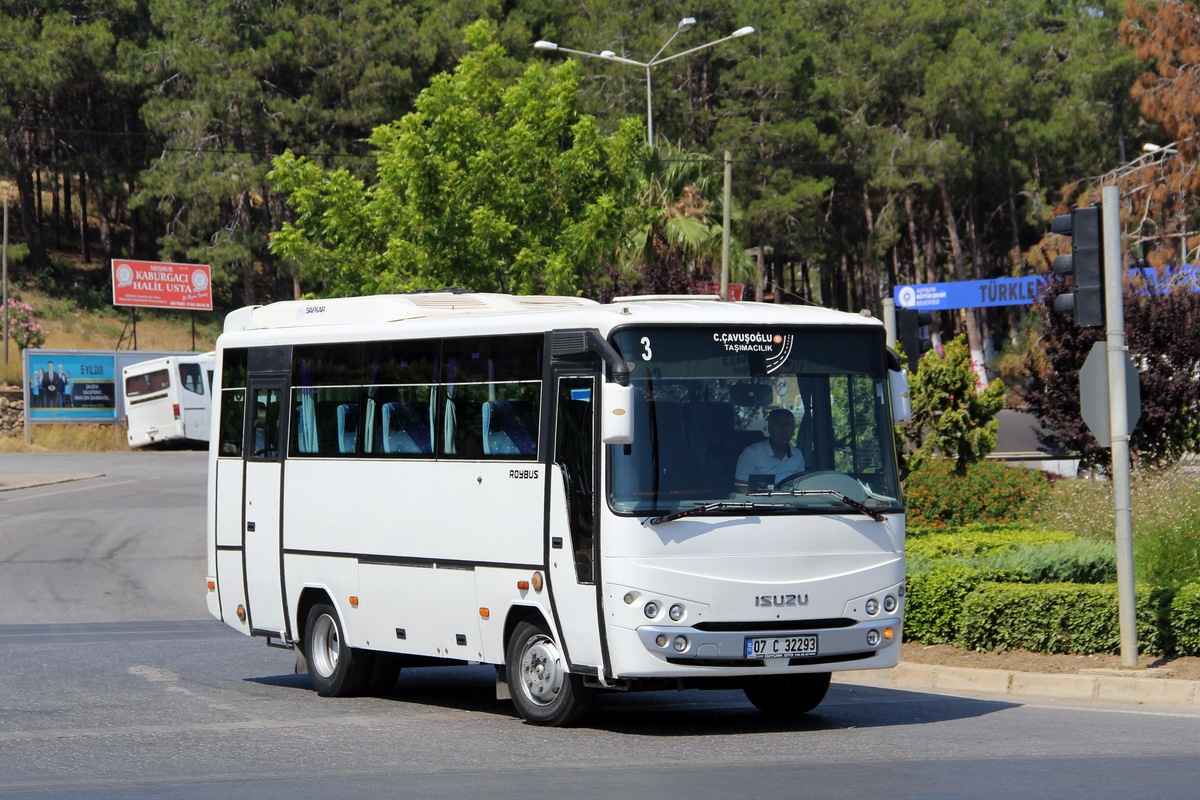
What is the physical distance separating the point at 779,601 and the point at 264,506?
A: 5027mm

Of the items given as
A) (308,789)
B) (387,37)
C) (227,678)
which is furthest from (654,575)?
(387,37)

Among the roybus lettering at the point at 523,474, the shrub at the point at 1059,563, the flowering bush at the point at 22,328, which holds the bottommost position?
the shrub at the point at 1059,563

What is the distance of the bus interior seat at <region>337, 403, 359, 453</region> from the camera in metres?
12.5

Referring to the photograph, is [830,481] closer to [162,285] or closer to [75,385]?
[75,385]

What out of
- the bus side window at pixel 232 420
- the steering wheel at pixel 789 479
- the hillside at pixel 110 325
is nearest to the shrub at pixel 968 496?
the bus side window at pixel 232 420

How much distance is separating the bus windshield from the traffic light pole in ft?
8.09

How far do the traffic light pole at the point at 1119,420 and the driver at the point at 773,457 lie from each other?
3262mm

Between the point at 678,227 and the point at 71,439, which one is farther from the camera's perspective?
the point at 71,439

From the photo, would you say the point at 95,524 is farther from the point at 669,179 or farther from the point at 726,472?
the point at 726,472

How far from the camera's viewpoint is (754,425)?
34.4 feet

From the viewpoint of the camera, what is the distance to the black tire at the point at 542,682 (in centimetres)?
1063

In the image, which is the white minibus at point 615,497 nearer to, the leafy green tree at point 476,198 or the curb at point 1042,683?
the curb at point 1042,683

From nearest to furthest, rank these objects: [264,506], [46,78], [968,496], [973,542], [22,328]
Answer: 1. [264,506]
2. [973,542]
3. [968,496]
4. [22,328]
5. [46,78]

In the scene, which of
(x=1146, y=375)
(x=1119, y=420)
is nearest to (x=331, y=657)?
(x=1119, y=420)
